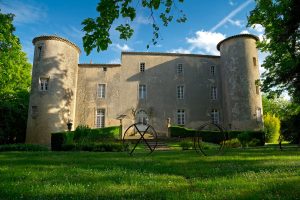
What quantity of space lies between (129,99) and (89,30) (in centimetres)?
2656

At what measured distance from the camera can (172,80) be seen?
105ft

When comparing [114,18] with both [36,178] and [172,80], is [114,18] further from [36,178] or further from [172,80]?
[172,80]

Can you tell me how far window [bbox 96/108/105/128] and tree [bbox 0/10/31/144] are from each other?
8157mm

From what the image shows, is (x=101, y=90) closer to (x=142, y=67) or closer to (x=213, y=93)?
(x=142, y=67)

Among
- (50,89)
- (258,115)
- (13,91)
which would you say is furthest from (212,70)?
(13,91)

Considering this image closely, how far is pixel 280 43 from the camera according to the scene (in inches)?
617

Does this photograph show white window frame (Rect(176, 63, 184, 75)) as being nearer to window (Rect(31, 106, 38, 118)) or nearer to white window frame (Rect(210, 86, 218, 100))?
white window frame (Rect(210, 86, 218, 100))

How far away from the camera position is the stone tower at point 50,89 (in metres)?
26.5

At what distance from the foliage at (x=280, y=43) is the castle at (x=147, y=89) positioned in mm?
8921

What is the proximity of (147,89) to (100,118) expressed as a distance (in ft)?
20.3

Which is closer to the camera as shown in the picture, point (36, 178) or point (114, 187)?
point (114, 187)

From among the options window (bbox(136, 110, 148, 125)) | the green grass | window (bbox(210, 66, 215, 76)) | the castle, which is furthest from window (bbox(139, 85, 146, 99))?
the green grass

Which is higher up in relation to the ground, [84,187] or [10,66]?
[10,66]

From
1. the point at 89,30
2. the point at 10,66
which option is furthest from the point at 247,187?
the point at 10,66
